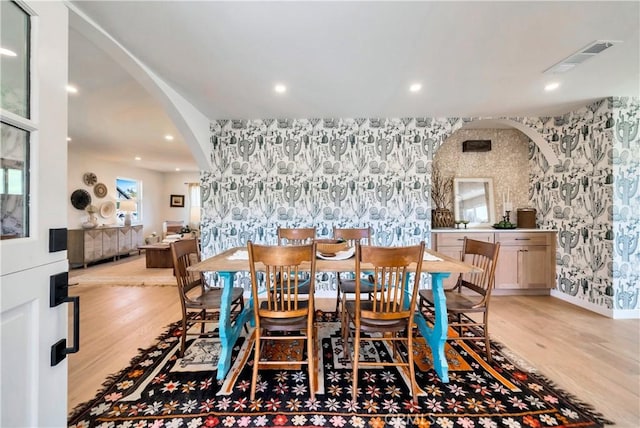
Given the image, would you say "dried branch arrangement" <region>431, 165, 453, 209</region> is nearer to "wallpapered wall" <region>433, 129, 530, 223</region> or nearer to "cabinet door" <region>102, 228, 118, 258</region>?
"wallpapered wall" <region>433, 129, 530, 223</region>

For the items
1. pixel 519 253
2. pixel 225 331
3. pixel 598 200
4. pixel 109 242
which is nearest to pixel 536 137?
pixel 598 200

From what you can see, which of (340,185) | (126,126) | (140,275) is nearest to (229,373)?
(340,185)

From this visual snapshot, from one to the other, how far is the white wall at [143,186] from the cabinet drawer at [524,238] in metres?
7.45

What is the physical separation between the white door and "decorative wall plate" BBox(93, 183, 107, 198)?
7.09m

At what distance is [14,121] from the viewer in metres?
0.78

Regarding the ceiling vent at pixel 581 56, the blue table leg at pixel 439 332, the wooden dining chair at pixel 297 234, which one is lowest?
the blue table leg at pixel 439 332

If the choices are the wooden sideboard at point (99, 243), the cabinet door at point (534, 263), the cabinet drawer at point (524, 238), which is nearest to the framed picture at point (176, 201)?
the wooden sideboard at point (99, 243)

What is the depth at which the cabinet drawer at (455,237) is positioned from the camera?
3639 mm

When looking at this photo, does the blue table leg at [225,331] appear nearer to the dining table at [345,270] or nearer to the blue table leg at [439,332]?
the dining table at [345,270]

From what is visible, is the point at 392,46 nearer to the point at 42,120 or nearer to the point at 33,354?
the point at 42,120

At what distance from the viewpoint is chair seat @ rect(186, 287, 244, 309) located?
2.14 meters

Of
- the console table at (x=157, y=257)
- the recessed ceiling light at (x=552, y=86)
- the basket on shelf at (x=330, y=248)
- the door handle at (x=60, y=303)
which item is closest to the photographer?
the door handle at (x=60, y=303)

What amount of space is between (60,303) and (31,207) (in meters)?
0.34

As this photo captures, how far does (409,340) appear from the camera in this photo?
1788 millimetres
